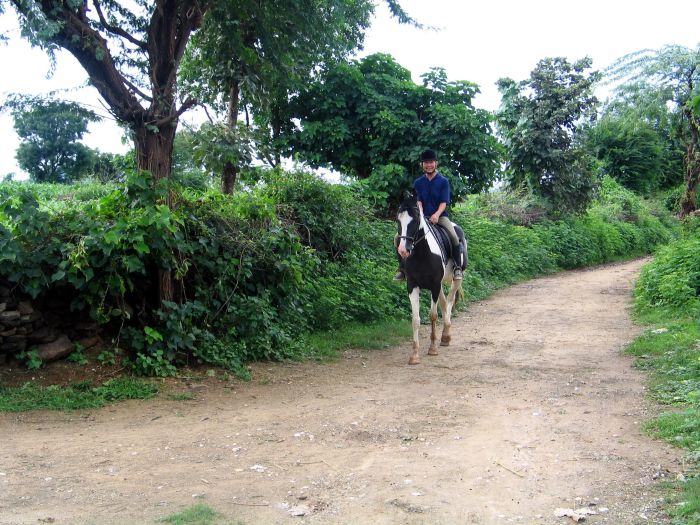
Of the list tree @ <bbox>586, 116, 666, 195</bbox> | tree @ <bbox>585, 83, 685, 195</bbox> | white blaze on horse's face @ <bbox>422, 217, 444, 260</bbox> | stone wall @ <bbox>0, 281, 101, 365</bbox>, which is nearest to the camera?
stone wall @ <bbox>0, 281, 101, 365</bbox>

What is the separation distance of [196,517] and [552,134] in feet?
82.6

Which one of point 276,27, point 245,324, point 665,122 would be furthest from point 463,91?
point 665,122

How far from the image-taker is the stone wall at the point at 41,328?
7023 millimetres

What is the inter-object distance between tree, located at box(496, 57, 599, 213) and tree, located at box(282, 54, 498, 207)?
9628 millimetres

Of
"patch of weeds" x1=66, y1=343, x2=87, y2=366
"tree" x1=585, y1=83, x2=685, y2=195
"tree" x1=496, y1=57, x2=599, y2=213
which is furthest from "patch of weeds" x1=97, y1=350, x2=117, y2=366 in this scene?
"tree" x1=585, y1=83, x2=685, y2=195

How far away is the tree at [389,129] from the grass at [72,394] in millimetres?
10053

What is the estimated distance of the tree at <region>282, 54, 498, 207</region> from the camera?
16641 mm

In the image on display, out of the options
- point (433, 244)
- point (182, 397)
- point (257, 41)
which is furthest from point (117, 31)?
point (433, 244)

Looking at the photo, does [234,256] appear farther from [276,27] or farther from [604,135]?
[604,135]

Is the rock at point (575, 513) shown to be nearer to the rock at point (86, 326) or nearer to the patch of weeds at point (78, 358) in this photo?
the patch of weeds at point (78, 358)

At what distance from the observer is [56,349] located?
289 inches

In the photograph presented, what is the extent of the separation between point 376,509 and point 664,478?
2.14 metres

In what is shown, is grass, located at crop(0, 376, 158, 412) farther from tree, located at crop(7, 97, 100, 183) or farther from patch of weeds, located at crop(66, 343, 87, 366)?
tree, located at crop(7, 97, 100, 183)

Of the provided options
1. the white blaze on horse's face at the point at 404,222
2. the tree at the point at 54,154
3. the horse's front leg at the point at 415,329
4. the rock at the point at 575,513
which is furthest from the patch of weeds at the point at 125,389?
the tree at the point at 54,154
